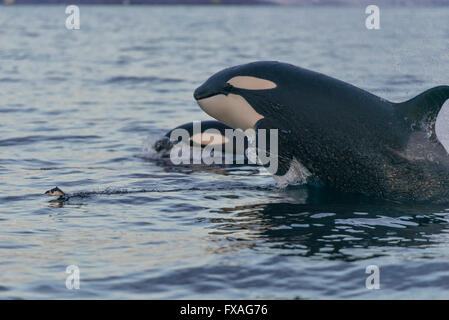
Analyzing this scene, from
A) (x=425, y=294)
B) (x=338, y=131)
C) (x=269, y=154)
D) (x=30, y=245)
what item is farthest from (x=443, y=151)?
(x=30, y=245)

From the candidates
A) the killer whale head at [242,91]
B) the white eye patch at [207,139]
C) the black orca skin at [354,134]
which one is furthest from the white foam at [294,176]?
the white eye patch at [207,139]

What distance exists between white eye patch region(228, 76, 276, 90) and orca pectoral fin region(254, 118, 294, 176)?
0.49 meters

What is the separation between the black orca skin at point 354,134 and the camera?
1079 cm

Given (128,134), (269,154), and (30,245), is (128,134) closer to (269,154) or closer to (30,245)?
(269,154)

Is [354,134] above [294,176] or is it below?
above

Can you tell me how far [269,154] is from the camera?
1159 centimetres

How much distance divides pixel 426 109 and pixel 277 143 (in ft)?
7.26

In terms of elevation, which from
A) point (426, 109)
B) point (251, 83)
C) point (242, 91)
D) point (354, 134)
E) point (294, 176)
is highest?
point (251, 83)

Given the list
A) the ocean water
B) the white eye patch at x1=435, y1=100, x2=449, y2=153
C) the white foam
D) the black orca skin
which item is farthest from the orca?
the black orca skin

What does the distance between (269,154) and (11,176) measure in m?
4.62

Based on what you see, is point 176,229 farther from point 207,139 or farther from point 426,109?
point 207,139

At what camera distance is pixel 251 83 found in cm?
1166

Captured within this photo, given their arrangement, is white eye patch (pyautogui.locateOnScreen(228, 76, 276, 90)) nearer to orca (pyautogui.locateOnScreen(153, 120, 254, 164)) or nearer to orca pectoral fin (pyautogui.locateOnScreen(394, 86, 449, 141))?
orca pectoral fin (pyautogui.locateOnScreen(394, 86, 449, 141))

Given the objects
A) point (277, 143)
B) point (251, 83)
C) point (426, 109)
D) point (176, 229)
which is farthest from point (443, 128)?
point (176, 229)
